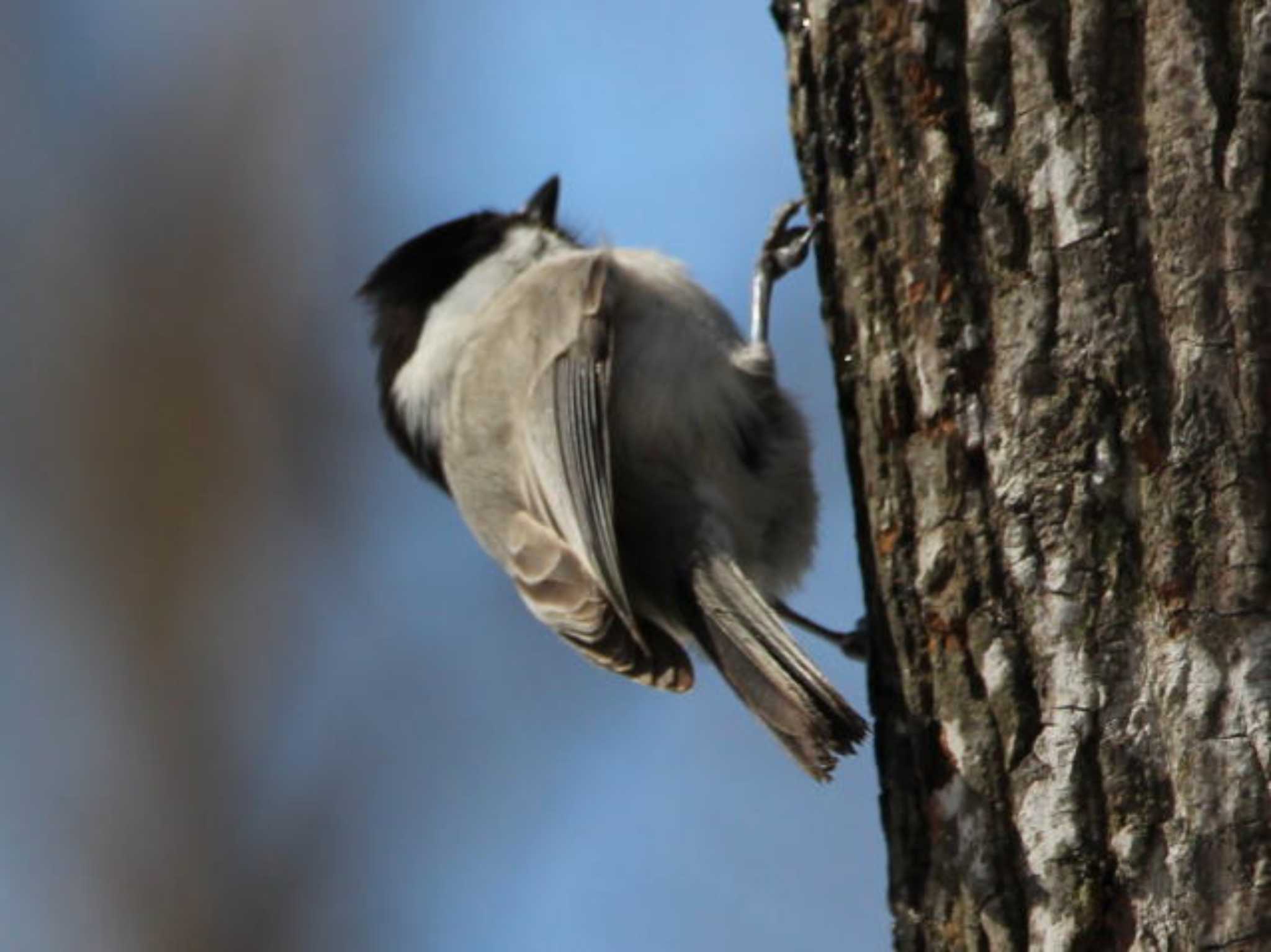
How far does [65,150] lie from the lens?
5004 millimetres

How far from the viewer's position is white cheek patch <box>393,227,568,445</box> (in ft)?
12.0

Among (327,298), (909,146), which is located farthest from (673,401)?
(327,298)

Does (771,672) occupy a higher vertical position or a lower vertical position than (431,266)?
lower

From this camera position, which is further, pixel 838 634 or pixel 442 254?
pixel 442 254

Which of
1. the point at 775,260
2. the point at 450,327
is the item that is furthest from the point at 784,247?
the point at 450,327

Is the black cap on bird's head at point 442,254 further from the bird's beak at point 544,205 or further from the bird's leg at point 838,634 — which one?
the bird's leg at point 838,634

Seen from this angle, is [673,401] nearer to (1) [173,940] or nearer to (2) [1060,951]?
(2) [1060,951]

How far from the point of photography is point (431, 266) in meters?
3.91

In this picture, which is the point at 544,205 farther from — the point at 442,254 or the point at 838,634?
the point at 838,634

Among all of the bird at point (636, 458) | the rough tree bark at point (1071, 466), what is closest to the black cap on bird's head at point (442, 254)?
the bird at point (636, 458)

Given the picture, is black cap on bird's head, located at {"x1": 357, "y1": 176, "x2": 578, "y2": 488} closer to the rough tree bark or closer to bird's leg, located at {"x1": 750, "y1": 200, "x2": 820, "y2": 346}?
bird's leg, located at {"x1": 750, "y1": 200, "x2": 820, "y2": 346}

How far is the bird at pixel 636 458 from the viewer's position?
10.0ft

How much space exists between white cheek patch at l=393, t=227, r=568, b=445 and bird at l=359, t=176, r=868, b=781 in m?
0.02

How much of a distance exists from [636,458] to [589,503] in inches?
5.8
